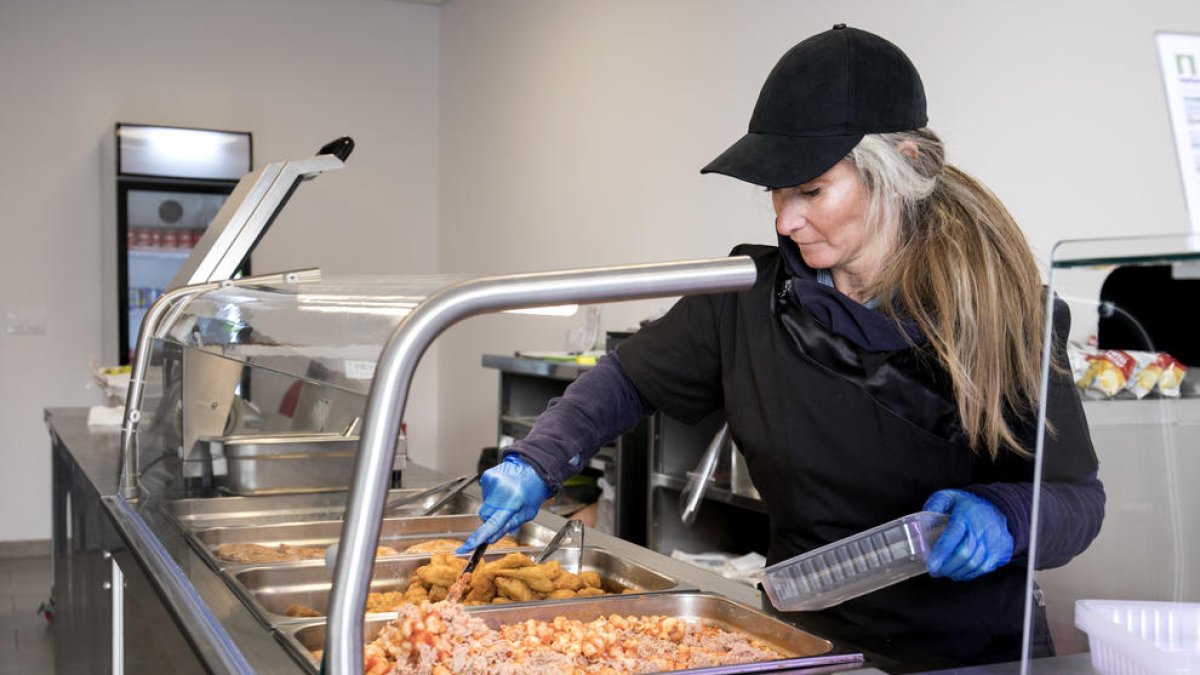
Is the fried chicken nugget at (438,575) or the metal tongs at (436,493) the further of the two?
the metal tongs at (436,493)

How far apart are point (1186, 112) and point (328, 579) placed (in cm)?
140

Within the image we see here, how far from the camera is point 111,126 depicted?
7082 millimetres

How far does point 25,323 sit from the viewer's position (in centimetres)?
695

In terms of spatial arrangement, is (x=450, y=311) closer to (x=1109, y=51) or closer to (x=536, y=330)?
(x=1109, y=51)

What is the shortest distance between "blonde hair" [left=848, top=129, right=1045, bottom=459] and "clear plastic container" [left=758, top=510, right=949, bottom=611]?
0.29m

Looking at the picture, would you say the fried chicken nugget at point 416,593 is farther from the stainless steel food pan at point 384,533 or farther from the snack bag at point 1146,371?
the snack bag at point 1146,371

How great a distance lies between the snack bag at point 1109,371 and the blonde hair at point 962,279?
434 millimetres

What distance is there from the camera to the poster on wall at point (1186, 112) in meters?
1.02

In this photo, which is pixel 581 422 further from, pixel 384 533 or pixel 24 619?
pixel 24 619

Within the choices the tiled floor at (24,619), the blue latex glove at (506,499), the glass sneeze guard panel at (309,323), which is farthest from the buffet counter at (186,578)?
the tiled floor at (24,619)

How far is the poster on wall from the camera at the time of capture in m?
1.02

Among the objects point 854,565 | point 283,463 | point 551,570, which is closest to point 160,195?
point 283,463

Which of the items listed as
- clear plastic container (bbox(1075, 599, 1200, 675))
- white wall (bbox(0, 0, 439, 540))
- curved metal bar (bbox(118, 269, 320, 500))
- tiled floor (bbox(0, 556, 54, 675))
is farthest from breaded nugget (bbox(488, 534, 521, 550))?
white wall (bbox(0, 0, 439, 540))

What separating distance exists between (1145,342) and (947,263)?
603mm
